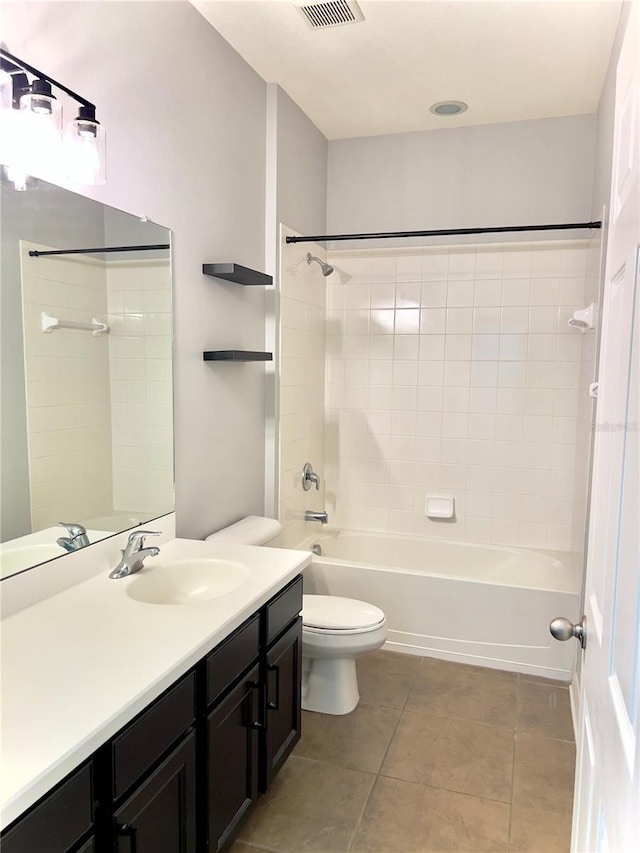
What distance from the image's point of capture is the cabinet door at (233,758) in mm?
1638

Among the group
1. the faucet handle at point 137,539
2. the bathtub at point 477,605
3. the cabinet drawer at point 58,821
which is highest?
the faucet handle at point 137,539

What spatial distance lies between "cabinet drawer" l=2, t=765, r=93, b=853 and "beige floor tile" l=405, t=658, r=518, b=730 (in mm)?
1850

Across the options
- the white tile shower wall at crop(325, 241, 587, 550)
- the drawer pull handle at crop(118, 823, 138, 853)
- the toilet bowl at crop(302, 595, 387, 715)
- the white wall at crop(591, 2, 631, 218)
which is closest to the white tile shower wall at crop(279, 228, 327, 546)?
the white tile shower wall at crop(325, 241, 587, 550)

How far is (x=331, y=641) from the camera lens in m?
2.55

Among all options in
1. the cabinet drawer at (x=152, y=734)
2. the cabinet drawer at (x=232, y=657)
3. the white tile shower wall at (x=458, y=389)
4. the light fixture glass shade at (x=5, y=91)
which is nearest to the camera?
the cabinet drawer at (x=152, y=734)

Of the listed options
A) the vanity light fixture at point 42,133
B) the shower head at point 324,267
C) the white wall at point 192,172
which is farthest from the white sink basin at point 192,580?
the shower head at point 324,267

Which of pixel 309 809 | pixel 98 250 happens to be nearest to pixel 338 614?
pixel 309 809

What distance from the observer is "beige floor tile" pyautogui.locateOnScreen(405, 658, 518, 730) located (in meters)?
2.69

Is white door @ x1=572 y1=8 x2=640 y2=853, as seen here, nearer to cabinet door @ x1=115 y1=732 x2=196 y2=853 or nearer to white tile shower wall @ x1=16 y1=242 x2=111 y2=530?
cabinet door @ x1=115 y1=732 x2=196 y2=853

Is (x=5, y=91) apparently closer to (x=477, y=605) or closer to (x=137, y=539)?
(x=137, y=539)

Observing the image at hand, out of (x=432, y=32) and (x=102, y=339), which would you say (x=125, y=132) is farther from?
(x=432, y=32)

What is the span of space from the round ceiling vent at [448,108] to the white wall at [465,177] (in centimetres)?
23

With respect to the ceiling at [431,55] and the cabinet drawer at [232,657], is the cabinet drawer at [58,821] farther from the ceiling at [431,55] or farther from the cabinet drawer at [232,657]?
the ceiling at [431,55]

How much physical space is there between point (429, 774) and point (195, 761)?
1117mm
